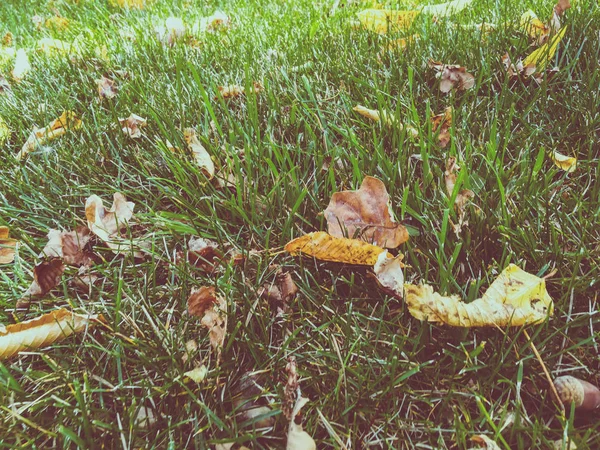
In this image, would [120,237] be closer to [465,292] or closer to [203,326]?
[203,326]

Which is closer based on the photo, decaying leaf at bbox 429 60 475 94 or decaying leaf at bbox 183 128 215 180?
decaying leaf at bbox 183 128 215 180

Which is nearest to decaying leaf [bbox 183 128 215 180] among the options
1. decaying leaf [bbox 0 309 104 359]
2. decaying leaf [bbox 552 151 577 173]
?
decaying leaf [bbox 0 309 104 359]

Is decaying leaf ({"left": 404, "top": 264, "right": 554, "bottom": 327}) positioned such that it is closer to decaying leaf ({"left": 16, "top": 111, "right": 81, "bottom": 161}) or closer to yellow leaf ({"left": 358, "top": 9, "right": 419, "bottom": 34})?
decaying leaf ({"left": 16, "top": 111, "right": 81, "bottom": 161})

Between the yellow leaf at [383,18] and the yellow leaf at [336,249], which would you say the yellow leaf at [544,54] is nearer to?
the yellow leaf at [383,18]

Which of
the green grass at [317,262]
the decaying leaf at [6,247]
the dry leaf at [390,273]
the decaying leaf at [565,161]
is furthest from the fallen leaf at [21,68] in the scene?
the decaying leaf at [565,161]

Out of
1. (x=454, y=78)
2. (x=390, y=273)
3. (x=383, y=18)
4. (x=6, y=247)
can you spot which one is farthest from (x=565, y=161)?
(x=6, y=247)

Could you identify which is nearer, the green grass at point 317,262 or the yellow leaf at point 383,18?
the green grass at point 317,262

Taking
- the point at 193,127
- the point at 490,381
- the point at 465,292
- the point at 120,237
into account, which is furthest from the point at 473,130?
the point at 120,237
